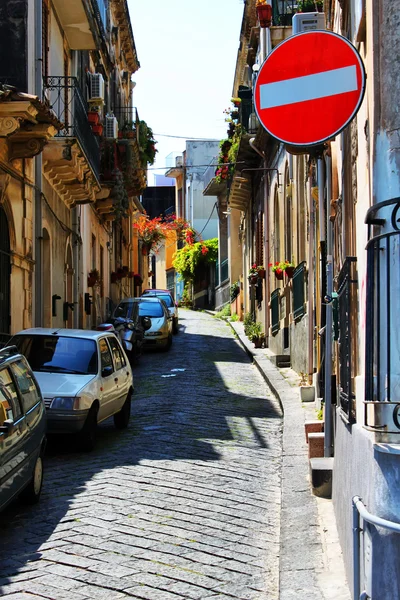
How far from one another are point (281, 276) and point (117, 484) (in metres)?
11.0

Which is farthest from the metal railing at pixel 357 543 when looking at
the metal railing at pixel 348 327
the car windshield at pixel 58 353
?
the car windshield at pixel 58 353

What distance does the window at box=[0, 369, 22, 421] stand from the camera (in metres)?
7.77

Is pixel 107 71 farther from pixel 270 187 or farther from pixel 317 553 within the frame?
pixel 317 553

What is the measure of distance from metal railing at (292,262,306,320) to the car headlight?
6464 millimetres

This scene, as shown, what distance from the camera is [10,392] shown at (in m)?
7.91

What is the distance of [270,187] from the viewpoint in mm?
23953

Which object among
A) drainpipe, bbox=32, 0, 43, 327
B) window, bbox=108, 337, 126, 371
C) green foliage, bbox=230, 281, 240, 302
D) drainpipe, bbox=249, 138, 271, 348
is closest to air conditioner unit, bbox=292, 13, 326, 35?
window, bbox=108, 337, 126, 371

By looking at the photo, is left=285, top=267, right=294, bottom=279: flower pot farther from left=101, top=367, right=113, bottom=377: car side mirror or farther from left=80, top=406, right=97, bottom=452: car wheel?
left=80, top=406, right=97, bottom=452: car wheel

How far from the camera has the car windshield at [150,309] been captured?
86.6 ft

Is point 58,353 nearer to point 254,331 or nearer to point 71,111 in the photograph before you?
point 71,111

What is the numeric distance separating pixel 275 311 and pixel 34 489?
47.6 ft

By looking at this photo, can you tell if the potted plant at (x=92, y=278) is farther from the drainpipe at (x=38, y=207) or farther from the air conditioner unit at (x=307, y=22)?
the air conditioner unit at (x=307, y=22)

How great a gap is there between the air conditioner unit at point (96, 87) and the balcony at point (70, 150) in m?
2.34

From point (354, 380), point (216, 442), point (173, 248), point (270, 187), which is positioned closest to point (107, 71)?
point (270, 187)
